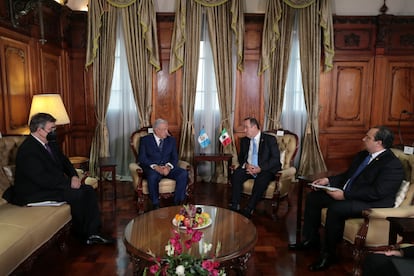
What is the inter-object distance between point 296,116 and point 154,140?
2.32 m

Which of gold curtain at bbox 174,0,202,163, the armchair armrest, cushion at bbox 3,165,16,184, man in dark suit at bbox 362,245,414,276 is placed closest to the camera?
man in dark suit at bbox 362,245,414,276

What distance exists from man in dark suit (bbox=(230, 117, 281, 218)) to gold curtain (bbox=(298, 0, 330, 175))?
1498 mm

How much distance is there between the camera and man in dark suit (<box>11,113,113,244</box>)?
2.64m

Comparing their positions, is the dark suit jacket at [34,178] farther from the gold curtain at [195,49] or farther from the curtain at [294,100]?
the curtain at [294,100]

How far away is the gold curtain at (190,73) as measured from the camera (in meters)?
4.64

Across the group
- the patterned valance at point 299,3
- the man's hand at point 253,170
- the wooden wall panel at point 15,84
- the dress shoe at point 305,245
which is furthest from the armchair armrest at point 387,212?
the wooden wall panel at point 15,84

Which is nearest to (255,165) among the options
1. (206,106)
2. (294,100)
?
(206,106)

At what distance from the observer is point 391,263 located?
1.75 m

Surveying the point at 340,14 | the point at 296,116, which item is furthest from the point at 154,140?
the point at 340,14

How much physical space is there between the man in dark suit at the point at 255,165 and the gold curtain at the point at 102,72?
2.30m

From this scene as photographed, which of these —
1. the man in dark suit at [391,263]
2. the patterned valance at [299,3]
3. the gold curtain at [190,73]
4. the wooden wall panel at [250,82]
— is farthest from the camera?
the wooden wall panel at [250,82]

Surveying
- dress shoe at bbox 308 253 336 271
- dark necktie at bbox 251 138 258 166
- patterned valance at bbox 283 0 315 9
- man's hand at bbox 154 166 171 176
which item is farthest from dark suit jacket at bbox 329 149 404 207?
patterned valance at bbox 283 0 315 9

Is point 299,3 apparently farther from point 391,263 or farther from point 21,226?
point 21,226

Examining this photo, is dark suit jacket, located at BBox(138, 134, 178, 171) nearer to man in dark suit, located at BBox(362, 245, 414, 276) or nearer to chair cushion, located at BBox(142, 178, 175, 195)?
chair cushion, located at BBox(142, 178, 175, 195)
